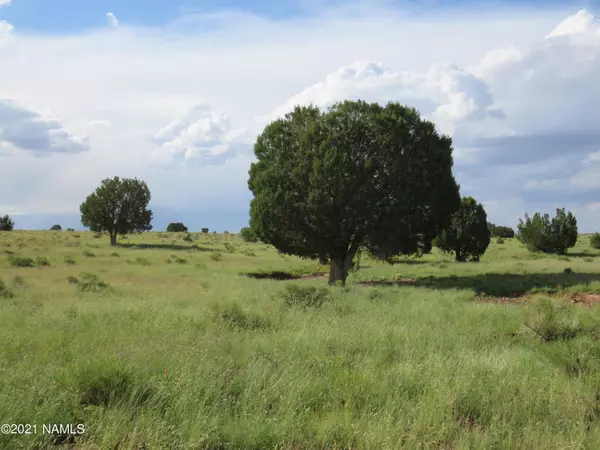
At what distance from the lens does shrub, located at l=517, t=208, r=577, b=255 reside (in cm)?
5178

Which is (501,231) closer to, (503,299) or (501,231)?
(501,231)

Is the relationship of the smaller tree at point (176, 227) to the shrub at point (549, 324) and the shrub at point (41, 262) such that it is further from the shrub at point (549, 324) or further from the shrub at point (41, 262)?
the shrub at point (549, 324)

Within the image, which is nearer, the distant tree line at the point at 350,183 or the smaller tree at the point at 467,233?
the distant tree line at the point at 350,183

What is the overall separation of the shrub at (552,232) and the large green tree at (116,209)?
51.6 meters

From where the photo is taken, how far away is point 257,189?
28.7 metres

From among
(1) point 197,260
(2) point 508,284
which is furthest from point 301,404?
(1) point 197,260

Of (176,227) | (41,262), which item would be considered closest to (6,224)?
(176,227)

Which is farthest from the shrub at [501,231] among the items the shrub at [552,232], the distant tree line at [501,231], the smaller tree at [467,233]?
the smaller tree at [467,233]

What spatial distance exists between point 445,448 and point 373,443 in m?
0.86

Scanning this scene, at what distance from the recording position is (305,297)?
16203 millimetres

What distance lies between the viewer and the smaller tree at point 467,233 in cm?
4109

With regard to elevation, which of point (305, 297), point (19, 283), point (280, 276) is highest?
point (305, 297)

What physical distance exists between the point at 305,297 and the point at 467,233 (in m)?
29.3

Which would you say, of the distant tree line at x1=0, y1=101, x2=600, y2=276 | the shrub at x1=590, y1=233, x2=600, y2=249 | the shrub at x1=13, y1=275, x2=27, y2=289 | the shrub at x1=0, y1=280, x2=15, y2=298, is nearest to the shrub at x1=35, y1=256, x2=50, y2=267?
the shrub at x1=13, y1=275, x2=27, y2=289
